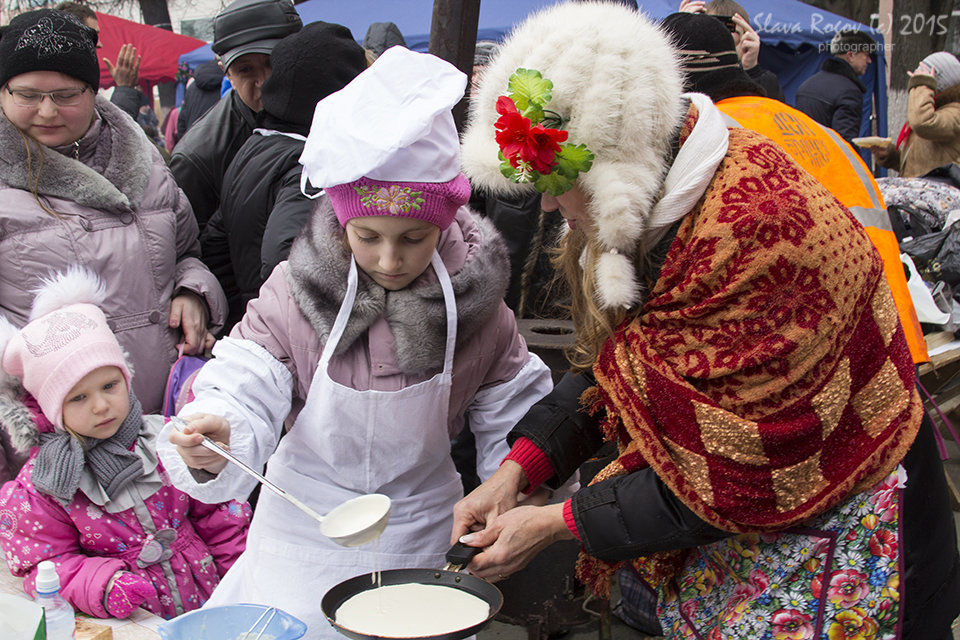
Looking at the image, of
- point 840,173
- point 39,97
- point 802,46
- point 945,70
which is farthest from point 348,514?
point 802,46

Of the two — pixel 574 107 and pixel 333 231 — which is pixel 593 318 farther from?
pixel 333 231

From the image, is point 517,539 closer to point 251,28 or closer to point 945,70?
point 251,28

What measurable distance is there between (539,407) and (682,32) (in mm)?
1629

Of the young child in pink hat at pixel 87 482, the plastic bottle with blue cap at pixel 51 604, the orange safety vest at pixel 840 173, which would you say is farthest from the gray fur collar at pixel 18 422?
the orange safety vest at pixel 840 173

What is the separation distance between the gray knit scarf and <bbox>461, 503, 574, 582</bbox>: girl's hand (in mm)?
1068

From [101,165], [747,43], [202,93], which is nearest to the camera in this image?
[101,165]

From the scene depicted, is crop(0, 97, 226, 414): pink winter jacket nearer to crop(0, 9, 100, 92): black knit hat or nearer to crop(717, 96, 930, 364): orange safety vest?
crop(0, 9, 100, 92): black knit hat

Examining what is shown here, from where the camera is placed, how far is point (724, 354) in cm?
135

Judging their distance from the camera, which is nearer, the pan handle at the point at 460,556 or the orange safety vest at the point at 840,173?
the pan handle at the point at 460,556

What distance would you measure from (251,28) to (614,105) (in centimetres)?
216

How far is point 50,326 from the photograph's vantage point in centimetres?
217

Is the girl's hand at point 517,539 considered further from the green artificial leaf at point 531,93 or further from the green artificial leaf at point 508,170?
the green artificial leaf at point 531,93

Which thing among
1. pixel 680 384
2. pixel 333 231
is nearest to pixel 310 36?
pixel 333 231

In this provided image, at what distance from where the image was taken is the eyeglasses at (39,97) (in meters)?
2.35
